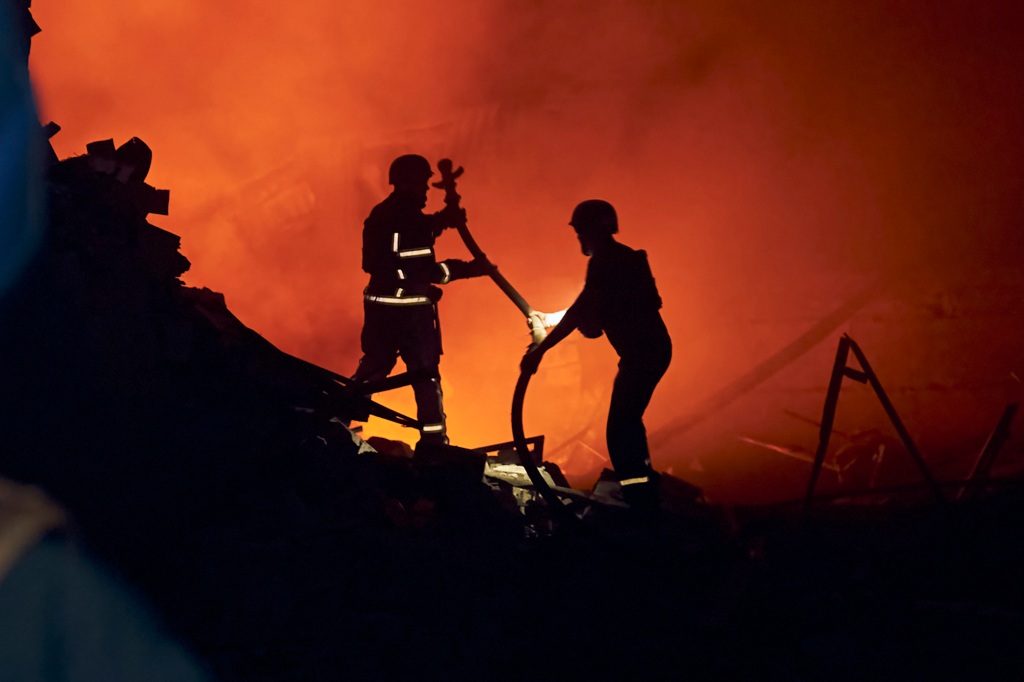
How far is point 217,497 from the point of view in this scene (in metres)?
2.92

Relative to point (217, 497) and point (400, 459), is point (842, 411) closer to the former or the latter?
point (400, 459)

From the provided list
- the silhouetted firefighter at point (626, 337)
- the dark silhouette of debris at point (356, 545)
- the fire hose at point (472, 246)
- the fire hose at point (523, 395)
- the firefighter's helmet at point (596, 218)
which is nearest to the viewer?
the dark silhouette of debris at point (356, 545)

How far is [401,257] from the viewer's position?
4.67 metres

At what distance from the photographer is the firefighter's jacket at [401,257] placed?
470cm

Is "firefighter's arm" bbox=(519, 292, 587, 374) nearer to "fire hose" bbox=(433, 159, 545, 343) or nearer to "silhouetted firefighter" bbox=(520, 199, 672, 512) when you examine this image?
"silhouetted firefighter" bbox=(520, 199, 672, 512)

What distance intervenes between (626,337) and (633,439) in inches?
21.8

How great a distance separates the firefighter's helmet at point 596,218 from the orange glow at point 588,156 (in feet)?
14.2

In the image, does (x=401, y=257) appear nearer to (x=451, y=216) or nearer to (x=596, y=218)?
(x=451, y=216)

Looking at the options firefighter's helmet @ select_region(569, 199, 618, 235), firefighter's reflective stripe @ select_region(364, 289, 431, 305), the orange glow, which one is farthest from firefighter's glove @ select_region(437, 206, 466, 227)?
the orange glow

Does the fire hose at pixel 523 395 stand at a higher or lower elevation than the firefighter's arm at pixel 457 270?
lower

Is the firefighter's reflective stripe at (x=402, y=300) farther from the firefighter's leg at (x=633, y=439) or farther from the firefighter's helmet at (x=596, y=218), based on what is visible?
the firefighter's leg at (x=633, y=439)

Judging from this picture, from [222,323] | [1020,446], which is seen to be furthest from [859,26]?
[222,323]

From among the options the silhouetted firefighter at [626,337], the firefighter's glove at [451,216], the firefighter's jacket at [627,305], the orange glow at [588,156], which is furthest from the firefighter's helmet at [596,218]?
the orange glow at [588,156]

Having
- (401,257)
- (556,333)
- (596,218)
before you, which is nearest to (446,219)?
(401,257)
